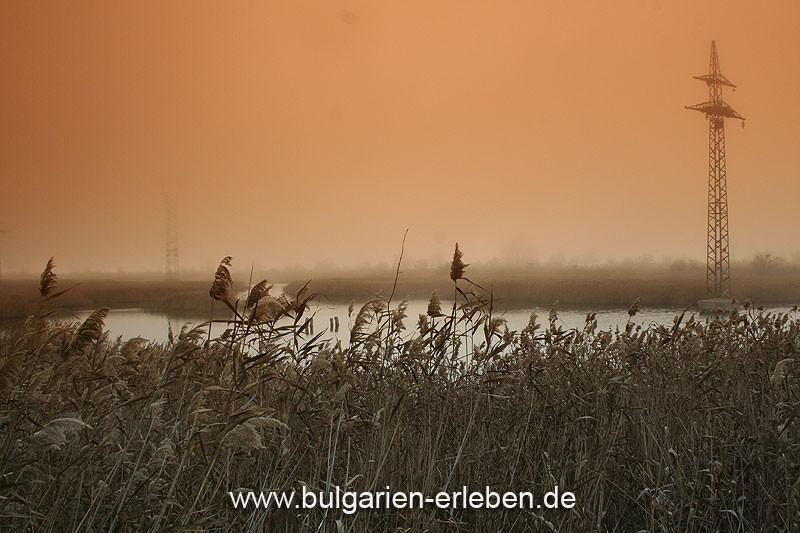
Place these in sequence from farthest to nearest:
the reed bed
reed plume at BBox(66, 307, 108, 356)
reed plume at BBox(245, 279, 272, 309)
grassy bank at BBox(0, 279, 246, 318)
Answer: grassy bank at BBox(0, 279, 246, 318) < reed plume at BBox(66, 307, 108, 356) < reed plume at BBox(245, 279, 272, 309) < the reed bed

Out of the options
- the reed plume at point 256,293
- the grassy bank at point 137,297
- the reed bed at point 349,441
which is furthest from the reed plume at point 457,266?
the grassy bank at point 137,297

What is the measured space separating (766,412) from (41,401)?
4908 millimetres

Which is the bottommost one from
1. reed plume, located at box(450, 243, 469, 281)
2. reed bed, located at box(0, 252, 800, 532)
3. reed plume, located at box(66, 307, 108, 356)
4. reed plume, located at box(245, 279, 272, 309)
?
reed bed, located at box(0, 252, 800, 532)

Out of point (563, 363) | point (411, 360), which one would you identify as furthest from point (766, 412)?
point (411, 360)

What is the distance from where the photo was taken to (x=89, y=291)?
1136 inches

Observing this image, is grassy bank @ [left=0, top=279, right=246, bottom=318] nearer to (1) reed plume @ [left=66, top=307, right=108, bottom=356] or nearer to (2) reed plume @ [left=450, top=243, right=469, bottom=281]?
(1) reed plume @ [left=66, top=307, right=108, bottom=356]

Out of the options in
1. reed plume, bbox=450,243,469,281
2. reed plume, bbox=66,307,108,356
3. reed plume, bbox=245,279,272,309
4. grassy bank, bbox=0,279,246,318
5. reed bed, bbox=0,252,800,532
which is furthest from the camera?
grassy bank, bbox=0,279,246,318

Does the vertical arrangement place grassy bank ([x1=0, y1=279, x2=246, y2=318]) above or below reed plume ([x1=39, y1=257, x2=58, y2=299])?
below

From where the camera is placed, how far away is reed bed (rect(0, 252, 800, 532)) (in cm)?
228

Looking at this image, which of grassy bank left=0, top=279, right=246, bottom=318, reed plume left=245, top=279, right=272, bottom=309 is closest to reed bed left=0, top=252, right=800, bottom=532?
reed plume left=245, top=279, right=272, bottom=309

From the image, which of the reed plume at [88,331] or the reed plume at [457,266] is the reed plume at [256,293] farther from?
the reed plume at [457,266]

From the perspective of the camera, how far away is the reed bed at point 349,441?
2275mm

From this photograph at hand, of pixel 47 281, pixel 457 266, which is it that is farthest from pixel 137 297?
pixel 457 266

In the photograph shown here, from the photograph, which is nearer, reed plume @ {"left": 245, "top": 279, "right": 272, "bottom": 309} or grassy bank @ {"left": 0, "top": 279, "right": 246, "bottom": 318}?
reed plume @ {"left": 245, "top": 279, "right": 272, "bottom": 309}
